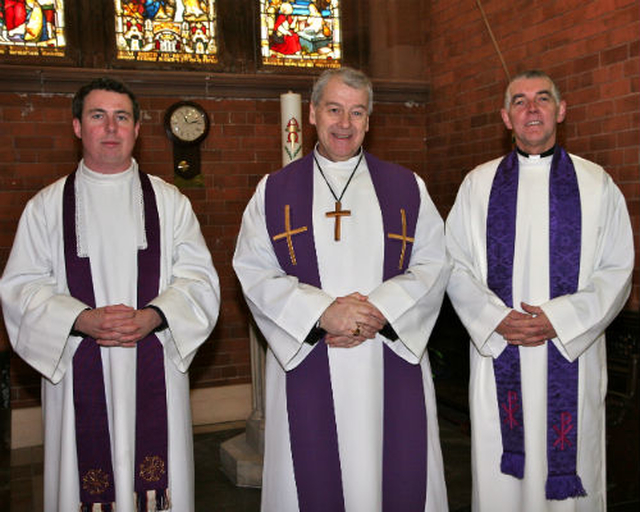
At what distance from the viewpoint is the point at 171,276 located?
3.35m

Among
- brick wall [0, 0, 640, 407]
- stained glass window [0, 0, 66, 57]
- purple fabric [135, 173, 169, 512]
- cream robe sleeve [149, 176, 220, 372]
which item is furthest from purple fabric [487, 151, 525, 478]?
stained glass window [0, 0, 66, 57]

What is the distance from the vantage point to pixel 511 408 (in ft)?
11.2

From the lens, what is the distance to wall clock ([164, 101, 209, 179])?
593 centimetres

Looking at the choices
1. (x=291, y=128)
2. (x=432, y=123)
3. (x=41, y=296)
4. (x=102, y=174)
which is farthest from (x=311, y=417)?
(x=432, y=123)

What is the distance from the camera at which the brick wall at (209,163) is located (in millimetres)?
5559

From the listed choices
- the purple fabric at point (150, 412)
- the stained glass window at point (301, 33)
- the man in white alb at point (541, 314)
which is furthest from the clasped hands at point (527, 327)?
the stained glass window at point (301, 33)

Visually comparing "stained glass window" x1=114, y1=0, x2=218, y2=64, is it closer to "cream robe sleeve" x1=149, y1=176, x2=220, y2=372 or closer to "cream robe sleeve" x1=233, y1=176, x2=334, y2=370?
"cream robe sleeve" x1=149, y1=176, x2=220, y2=372

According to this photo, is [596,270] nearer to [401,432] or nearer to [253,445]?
[401,432]

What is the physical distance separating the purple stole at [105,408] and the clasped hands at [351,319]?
0.75m

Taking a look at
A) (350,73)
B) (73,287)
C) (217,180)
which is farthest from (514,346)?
(217,180)

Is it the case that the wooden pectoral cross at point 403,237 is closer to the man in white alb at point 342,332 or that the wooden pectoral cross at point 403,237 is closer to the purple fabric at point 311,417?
the man in white alb at point 342,332

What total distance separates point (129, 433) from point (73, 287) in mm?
653

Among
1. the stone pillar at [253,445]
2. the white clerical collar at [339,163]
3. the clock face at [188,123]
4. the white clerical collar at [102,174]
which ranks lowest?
the stone pillar at [253,445]

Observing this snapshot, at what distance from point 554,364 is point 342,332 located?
100 centimetres
